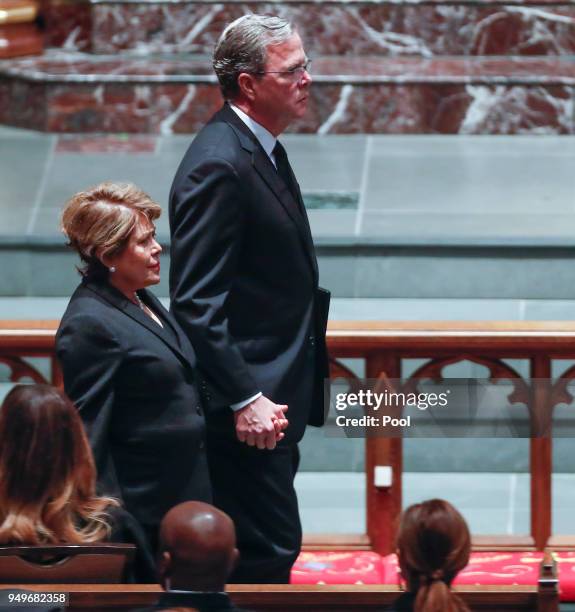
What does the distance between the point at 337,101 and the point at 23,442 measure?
18.1ft

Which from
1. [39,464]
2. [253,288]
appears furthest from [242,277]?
[39,464]

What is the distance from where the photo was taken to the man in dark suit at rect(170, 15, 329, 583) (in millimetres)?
3482

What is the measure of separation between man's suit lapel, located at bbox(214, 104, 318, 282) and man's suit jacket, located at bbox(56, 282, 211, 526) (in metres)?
0.38

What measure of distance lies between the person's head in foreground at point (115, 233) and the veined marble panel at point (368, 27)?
17.8ft

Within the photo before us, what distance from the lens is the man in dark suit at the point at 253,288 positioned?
11.4 feet

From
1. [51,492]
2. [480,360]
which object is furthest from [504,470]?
[51,492]

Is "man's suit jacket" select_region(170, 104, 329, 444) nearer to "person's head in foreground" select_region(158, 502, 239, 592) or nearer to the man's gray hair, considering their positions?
the man's gray hair

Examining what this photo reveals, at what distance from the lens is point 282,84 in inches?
138

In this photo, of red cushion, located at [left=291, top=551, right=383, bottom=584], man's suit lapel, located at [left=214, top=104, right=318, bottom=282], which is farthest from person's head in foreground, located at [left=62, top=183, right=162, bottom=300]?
red cushion, located at [left=291, top=551, right=383, bottom=584]

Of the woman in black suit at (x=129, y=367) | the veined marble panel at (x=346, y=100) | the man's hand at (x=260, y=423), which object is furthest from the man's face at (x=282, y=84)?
the veined marble panel at (x=346, y=100)

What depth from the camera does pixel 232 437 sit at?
3.71 m

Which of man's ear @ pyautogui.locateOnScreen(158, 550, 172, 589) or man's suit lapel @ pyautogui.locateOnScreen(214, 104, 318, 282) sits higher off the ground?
man's suit lapel @ pyautogui.locateOnScreen(214, 104, 318, 282)

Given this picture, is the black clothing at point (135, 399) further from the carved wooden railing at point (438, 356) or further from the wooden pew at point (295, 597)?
the carved wooden railing at point (438, 356)

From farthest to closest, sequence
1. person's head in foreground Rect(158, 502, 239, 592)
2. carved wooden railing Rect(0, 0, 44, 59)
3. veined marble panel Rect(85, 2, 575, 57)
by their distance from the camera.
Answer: carved wooden railing Rect(0, 0, 44, 59)
veined marble panel Rect(85, 2, 575, 57)
person's head in foreground Rect(158, 502, 239, 592)
